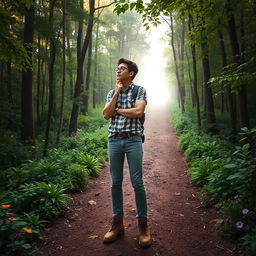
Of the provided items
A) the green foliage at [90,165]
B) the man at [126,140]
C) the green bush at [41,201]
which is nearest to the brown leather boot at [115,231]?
the man at [126,140]

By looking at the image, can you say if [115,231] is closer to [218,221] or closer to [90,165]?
[218,221]

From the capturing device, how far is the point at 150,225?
3881 millimetres

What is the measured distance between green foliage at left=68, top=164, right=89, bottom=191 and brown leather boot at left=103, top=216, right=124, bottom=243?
7.55 ft

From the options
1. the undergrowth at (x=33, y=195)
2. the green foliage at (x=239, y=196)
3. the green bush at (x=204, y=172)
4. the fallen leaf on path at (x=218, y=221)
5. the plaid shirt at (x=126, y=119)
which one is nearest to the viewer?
the undergrowth at (x=33, y=195)

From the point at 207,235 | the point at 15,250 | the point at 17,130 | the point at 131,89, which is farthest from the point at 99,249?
the point at 17,130

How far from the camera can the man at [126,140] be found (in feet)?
10.6

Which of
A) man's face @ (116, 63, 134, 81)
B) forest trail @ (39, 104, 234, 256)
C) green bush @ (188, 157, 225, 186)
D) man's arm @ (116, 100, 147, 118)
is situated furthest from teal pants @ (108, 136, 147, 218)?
green bush @ (188, 157, 225, 186)

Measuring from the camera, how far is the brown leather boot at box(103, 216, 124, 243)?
11.1 ft

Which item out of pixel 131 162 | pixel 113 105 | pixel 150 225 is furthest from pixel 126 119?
pixel 150 225

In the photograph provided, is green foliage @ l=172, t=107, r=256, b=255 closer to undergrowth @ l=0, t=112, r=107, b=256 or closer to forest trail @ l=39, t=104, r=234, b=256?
forest trail @ l=39, t=104, r=234, b=256

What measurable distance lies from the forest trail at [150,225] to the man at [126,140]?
0.25 m

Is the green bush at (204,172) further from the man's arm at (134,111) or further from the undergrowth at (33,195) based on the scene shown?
the man's arm at (134,111)

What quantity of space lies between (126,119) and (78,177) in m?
3.17

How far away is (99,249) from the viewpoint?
3.23 m
